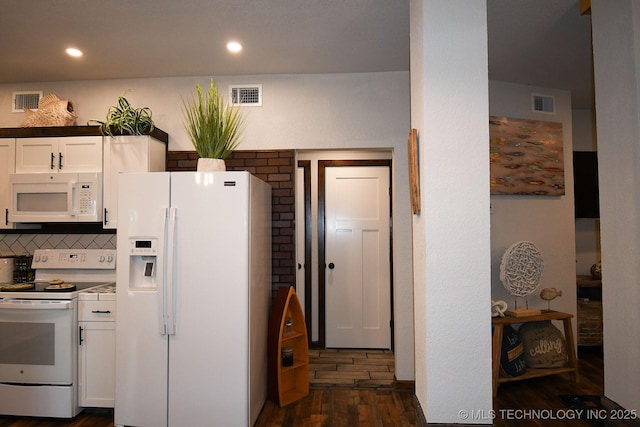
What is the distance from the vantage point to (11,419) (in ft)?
9.32

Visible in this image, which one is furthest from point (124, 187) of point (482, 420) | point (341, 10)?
point (482, 420)

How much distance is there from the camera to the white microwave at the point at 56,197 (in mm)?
3127

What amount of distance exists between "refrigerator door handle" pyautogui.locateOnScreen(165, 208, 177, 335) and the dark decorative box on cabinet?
812 millimetres

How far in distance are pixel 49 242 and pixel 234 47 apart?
2.35 meters

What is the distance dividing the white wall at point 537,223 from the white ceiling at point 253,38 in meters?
0.21

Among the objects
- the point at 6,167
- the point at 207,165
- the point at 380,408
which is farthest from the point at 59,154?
the point at 380,408

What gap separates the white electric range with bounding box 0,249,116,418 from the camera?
281 cm

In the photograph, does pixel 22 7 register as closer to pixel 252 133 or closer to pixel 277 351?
pixel 252 133

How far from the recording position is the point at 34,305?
2809mm

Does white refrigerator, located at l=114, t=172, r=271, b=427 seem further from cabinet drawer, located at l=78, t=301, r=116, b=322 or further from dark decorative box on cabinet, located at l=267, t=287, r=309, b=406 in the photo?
dark decorative box on cabinet, located at l=267, t=287, r=309, b=406

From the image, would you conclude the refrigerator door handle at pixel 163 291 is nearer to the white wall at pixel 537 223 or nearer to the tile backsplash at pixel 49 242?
the tile backsplash at pixel 49 242

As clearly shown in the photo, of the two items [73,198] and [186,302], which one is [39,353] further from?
[186,302]

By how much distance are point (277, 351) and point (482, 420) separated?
5.51 ft

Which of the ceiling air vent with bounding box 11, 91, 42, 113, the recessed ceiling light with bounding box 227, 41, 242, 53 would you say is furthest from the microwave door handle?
the recessed ceiling light with bounding box 227, 41, 242, 53
